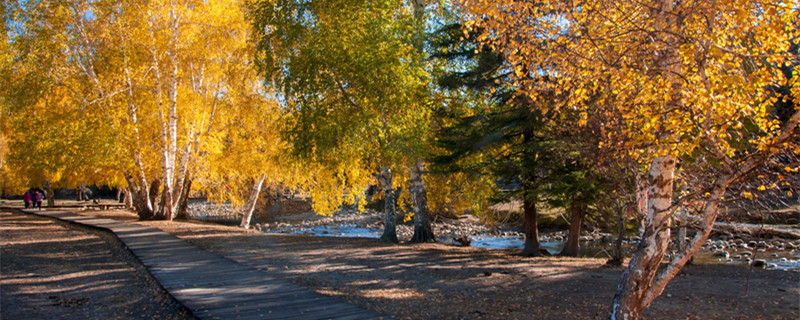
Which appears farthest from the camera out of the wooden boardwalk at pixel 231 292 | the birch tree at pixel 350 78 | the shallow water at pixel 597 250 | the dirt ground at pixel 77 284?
the shallow water at pixel 597 250

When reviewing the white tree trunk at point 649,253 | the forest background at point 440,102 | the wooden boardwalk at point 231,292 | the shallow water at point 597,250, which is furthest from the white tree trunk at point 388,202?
the white tree trunk at point 649,253

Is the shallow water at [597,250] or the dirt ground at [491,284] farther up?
the dirt ground at [491,284]

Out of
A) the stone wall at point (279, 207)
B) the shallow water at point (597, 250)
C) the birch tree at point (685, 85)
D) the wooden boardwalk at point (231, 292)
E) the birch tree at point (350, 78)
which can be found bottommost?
the shallow water at point (597, 250)

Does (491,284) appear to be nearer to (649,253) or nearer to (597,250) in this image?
(649,253)

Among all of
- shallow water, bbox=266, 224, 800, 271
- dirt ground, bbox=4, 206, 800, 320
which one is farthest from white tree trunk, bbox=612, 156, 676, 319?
shallow water, bbox=266, 224, 800, 271

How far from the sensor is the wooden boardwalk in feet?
19.4

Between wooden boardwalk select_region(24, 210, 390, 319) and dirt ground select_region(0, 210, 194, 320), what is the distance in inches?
9.2

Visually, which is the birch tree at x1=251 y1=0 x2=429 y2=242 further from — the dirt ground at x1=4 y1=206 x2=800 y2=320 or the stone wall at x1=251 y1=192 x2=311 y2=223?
the stone wall at x1=251 y1=192 x2=311 y2=223

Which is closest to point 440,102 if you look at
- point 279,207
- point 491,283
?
point 491,283

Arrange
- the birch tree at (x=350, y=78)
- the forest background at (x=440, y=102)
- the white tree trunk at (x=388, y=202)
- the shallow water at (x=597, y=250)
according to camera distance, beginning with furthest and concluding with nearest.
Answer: the white tree trunk at (x=388, y=202) < the shallow water at (x=597, y=250) < the birch tree at (x=350, y=78) < the forest background at (x=440, y=102)

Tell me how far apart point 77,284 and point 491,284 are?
720 cm

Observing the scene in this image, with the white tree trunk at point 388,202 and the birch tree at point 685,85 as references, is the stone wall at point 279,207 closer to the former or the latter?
the white tree trunk at point 388,202

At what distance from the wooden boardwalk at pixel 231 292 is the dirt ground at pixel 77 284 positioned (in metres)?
0.23

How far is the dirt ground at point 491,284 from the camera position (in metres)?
6.92
